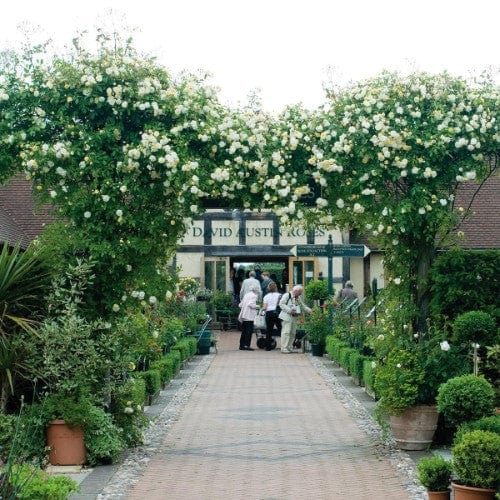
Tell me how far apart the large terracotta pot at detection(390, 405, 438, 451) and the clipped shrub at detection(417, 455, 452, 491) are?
297cm

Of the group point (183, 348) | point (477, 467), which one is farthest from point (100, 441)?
point (183, 348)

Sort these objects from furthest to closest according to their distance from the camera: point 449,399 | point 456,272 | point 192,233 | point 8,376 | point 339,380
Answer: point 192,233 < point 339,380 < point 456,272 < point 8,376 < point 449,399

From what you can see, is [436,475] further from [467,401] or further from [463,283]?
[463,283]

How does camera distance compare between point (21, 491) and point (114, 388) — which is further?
point (114, 388)

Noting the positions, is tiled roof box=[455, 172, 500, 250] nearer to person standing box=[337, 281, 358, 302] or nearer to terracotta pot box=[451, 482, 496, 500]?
person standing box=[337, 281, 358, 302]

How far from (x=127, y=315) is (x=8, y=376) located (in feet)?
6.54

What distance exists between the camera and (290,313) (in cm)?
2470

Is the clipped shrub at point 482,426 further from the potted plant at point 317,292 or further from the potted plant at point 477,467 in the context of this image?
the potted plant at point 317,292

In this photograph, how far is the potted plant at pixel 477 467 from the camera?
7.58 metres

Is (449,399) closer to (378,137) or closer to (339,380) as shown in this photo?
(378,137)

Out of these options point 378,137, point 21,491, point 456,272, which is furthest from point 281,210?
point 21,491

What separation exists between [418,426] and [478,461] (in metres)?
3.26

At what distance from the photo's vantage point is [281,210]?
36.5 ft

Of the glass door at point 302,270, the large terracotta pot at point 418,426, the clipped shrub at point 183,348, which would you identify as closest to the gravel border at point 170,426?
the large terracotta pot at point 418,426
